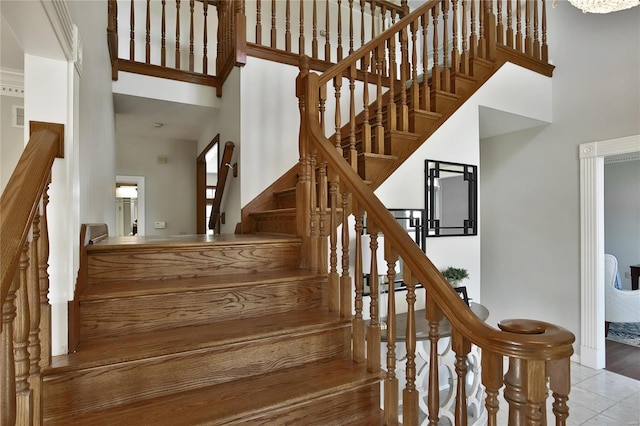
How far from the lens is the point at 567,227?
3.67 meters

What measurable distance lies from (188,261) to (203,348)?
60cm

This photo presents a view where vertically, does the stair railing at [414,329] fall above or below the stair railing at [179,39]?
below

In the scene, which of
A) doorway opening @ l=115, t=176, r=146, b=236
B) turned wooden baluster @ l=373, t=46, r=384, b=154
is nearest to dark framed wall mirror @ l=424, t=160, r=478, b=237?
turned wooden baluster @ l=373, t=46, r=384, b=154

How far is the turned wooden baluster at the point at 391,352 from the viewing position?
155 centimetres

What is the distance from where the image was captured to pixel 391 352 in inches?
61.5

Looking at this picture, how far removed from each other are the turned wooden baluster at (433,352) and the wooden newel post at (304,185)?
38.0 inches

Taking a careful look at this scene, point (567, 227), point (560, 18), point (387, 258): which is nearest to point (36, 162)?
point (387, 258)

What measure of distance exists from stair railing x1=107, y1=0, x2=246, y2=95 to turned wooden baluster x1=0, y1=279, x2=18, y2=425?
256cm

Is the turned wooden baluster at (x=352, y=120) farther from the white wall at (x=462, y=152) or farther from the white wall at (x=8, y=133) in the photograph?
the white wall at (x=8, y=133)

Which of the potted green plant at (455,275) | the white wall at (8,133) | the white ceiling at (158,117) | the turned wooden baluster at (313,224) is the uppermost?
the white ceiling at (158,117)

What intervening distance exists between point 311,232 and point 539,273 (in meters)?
3.08

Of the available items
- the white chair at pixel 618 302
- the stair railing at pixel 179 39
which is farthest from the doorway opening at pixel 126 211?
the white chair at pixel 618 302

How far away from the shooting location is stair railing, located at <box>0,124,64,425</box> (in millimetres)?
844

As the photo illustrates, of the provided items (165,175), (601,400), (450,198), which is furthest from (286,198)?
(165,175)
